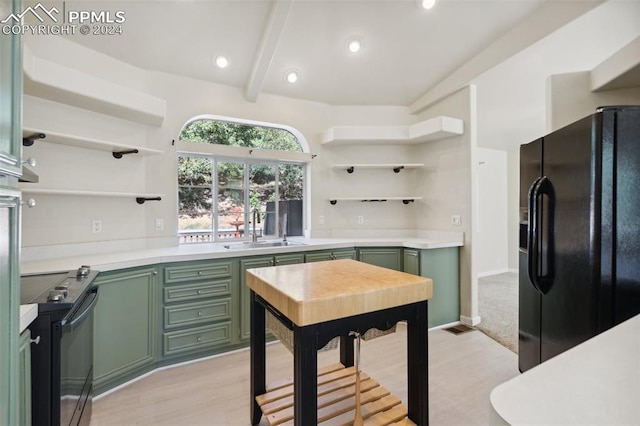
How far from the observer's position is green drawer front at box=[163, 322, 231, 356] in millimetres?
2586

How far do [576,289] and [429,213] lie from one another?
2367 mm

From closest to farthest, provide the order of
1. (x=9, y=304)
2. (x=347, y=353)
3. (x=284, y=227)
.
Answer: (x=9, y=304)
(x=347, y=353)
(x=284, y=227)

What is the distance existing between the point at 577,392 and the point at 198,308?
2691 millimetres

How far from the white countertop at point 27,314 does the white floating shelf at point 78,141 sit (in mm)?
1434

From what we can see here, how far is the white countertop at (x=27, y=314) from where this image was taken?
3.79 ft

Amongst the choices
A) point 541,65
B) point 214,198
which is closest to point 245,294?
point 214,198

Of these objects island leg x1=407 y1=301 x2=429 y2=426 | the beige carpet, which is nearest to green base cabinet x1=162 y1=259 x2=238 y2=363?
island leg x1=407 y1=301 x2=429 y2=426

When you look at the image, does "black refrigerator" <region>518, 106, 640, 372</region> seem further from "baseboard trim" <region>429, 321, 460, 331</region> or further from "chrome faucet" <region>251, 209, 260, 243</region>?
"chrome faucet" <region>251, 209, 260, 243</region>

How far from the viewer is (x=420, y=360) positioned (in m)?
1.58

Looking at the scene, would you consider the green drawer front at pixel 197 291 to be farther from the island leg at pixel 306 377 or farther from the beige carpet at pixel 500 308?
the beige carpet at pixel 500 308

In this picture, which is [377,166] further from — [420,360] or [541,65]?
[420,360]

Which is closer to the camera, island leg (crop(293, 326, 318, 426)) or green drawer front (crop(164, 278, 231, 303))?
island leg (crop(293, 326, 318, 426))

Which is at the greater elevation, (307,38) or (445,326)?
(307,38)

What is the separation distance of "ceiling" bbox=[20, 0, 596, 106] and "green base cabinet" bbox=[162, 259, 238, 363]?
6.64ft
